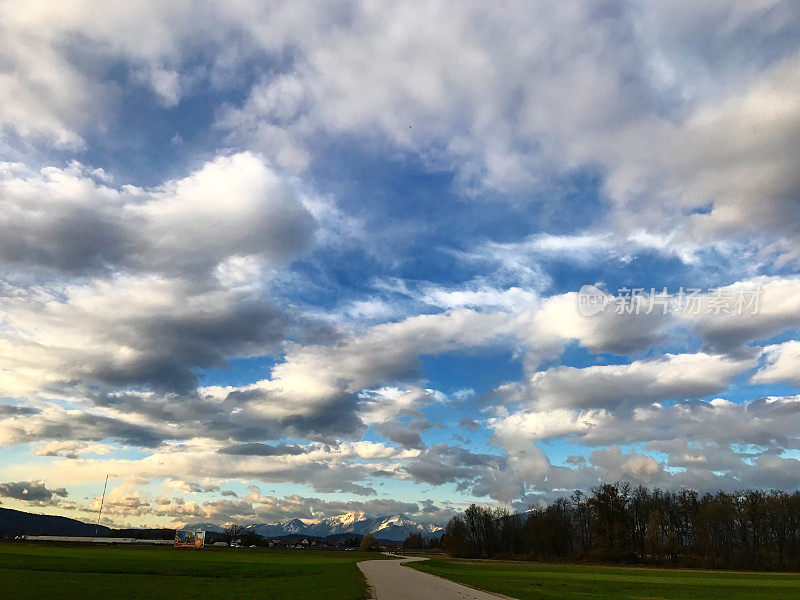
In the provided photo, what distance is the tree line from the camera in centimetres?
11894

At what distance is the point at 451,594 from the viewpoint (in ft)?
116

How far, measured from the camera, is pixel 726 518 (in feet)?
415

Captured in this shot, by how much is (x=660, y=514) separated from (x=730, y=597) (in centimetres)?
11025

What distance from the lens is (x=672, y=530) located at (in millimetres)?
135875

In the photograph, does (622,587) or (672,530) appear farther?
(672,530)

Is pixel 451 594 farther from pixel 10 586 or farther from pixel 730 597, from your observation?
pixel 10 586

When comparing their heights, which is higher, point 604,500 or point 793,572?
point 604,500

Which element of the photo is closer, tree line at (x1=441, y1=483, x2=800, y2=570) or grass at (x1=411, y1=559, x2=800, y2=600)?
grass at (x1=411, y1=559, x2=800, y2=600)

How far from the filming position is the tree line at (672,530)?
118938mm

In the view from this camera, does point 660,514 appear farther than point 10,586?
Yes

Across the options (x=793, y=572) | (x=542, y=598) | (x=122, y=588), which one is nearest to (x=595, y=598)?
(x=542, y=598)

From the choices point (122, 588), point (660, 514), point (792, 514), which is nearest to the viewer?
point (122, 588)

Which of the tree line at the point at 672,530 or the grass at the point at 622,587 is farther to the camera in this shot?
the tree line at the point at 672,530

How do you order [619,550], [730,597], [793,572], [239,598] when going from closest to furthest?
[239,598] < [730,597] < [793,572] < [619,550]
